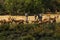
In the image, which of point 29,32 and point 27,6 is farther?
point 27,6

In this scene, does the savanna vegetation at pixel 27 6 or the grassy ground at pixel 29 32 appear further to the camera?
the savanna vegetation at pixel 27 6

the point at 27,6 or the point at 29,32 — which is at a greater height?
the point at 27,6

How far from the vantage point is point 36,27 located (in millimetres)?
14664

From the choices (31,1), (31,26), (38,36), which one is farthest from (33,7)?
(38,36)

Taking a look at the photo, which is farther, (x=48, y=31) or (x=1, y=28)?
(x=1, y=28)

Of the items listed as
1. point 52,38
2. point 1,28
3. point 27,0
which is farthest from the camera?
point 27,0

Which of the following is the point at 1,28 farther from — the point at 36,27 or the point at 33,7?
the point at 33,7

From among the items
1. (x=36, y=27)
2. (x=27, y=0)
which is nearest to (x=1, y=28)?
(x=36, y=27)

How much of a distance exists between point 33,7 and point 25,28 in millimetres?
8076

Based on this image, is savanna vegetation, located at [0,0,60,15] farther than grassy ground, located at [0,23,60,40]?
Yes

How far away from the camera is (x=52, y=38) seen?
12.9 meters

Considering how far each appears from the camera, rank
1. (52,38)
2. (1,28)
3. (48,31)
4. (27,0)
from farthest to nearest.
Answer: (27,0) → (1,28) → (48,31) → (52,38)

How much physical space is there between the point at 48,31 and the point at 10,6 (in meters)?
18.6

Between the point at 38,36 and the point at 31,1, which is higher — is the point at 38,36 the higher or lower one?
the lower one
